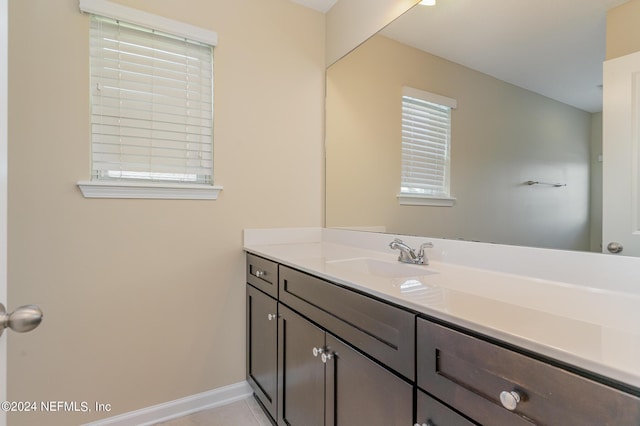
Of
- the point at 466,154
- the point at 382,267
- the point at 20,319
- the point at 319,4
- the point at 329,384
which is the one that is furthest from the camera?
the point at 319,4

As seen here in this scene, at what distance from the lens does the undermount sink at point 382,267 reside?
1319 mm

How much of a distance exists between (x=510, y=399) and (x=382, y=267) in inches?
36.0

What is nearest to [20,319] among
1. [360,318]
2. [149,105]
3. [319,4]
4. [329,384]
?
[360,318]

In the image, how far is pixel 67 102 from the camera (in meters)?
1.46

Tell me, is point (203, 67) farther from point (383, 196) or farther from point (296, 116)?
point (383, 196)

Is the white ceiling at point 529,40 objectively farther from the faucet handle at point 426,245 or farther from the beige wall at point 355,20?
the faucet handle at point 426,245

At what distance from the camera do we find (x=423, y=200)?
1573 mm

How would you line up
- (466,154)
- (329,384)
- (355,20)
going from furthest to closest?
(355,20), (466,154), (329,384)

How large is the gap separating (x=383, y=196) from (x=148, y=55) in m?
1.48

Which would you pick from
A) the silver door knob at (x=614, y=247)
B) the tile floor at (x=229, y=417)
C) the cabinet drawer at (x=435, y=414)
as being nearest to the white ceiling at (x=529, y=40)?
the silver door knob at (x=614, y=247)

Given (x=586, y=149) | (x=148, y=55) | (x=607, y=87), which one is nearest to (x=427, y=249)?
(x=586, y=149)

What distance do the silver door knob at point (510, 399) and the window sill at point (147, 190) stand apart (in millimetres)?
1591

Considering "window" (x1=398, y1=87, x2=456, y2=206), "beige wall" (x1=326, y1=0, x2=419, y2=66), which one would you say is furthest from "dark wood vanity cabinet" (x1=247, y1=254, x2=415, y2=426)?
"beige wall" (x1=326, y1=0, x2=419, y2=66)

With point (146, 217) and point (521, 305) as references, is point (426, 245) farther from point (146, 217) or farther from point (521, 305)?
point (146, 217)
